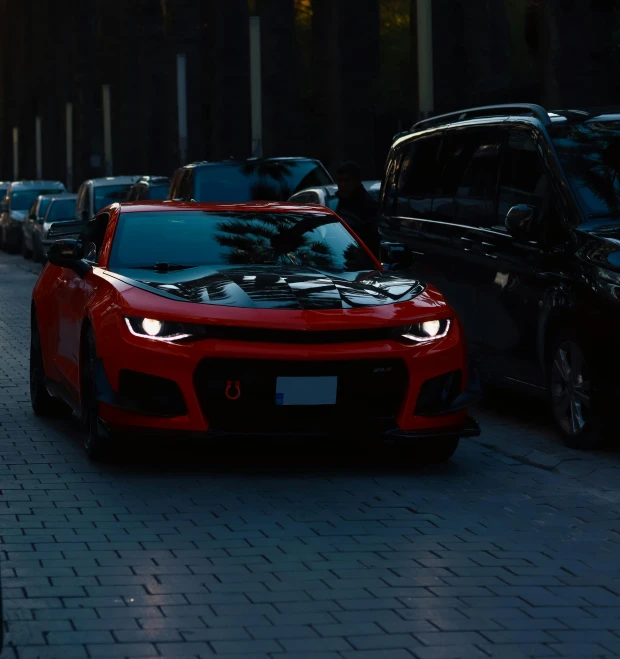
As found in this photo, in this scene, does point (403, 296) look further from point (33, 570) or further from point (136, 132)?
point (136, 132)

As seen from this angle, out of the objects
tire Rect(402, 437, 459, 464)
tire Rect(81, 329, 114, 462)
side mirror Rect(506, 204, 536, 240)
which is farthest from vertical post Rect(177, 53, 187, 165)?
tire Rect(402, 437, 459, 464)

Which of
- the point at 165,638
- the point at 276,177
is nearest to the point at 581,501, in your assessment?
the point at 165,638

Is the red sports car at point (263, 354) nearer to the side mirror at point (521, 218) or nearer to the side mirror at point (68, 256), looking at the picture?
the side mirror at point (68, 256)

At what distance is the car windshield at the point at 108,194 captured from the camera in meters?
31.2

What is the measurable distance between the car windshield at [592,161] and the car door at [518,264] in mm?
139

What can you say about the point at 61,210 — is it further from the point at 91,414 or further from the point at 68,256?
the point at 91,414

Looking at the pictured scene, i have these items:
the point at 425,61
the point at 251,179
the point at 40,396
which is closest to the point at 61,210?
the point at 251,179

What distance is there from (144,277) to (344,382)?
1.38 metres

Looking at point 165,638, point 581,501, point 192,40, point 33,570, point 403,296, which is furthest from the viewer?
point 192,40

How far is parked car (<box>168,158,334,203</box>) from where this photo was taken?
20.2m

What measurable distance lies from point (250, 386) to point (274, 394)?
12 cm

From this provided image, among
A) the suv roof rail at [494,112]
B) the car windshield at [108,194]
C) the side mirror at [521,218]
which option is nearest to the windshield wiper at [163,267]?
the side mirror at [521,218]

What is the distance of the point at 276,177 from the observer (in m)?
20.4

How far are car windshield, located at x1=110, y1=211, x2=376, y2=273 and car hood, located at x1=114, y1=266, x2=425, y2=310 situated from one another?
24 cm
